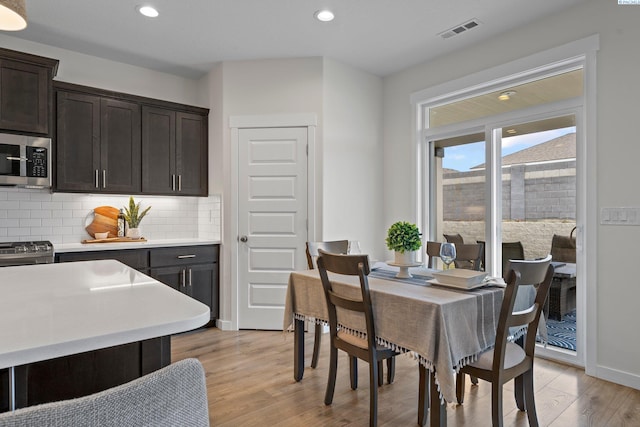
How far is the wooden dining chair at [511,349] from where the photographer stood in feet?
5.90

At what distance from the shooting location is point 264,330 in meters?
4.07

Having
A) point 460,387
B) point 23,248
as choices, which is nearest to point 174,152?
point 23,248

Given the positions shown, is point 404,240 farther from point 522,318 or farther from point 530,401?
point 530,401

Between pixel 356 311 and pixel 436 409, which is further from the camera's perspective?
pixel 356 311

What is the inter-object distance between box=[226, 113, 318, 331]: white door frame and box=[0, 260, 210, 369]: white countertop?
250cm

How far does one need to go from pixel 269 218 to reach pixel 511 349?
104 inches

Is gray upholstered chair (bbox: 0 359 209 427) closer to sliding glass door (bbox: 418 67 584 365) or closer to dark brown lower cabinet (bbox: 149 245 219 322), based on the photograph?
sliding glass door (bbox: 418 67 584 365)

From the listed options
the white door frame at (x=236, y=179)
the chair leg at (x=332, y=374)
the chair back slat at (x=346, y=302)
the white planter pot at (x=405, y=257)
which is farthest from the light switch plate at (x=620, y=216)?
the white door frame at (x=236, y=179)

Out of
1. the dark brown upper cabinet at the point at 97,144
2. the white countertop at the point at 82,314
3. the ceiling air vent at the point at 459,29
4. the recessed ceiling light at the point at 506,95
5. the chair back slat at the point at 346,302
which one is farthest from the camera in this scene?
the dark brown upper cabinet at the point at 97,144

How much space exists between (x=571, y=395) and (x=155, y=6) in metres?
4.12

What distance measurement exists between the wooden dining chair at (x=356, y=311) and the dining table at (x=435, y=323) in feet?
0.17

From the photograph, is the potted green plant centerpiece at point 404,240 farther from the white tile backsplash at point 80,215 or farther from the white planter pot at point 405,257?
the white tile backsplash at point 80,215

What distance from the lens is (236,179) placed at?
4.13 m

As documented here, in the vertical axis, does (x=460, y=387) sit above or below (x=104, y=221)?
below
